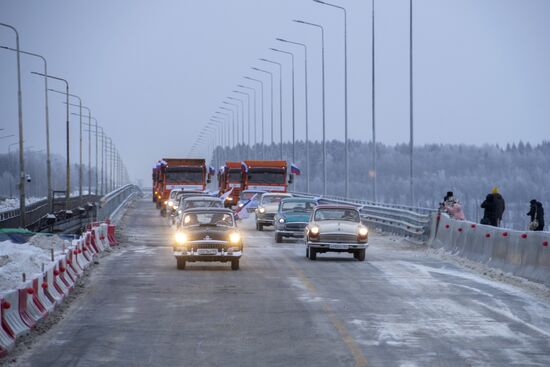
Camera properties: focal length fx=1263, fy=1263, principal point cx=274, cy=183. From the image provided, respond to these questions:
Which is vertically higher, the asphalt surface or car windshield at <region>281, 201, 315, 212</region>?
car windshield at <region>281, 201, 315, 212</region>

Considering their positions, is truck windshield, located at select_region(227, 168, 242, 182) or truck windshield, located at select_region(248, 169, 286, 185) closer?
truck windshield, located at select_region(248, 169, 286, 185)

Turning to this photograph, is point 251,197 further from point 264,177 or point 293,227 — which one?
point 293,227

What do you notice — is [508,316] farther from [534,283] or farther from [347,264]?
[347,264]

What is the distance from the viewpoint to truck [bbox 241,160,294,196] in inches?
2734

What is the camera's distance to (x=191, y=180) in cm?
7319

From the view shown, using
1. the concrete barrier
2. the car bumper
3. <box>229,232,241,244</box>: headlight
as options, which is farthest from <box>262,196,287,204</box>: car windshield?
<box>229,232,241,244</box>: headlight

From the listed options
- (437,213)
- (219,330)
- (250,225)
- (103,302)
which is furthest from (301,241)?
(219,330)

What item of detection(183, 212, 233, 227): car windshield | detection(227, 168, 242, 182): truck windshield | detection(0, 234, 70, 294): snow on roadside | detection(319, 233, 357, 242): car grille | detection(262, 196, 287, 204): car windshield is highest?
detection(227, 168, 242, 182): truck windshield

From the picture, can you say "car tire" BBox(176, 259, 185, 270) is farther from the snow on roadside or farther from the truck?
the truck

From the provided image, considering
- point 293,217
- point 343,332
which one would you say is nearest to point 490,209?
point 293,217

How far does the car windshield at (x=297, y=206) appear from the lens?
4056 centimetres

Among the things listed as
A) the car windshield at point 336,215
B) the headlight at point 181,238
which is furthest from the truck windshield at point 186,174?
the headlight at point 181,238

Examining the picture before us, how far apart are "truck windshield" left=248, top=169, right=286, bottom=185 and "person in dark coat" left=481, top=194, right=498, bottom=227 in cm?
3384

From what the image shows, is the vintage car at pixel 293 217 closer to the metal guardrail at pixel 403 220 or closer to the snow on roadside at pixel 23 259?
the metal guardrail at pixel 403 220
